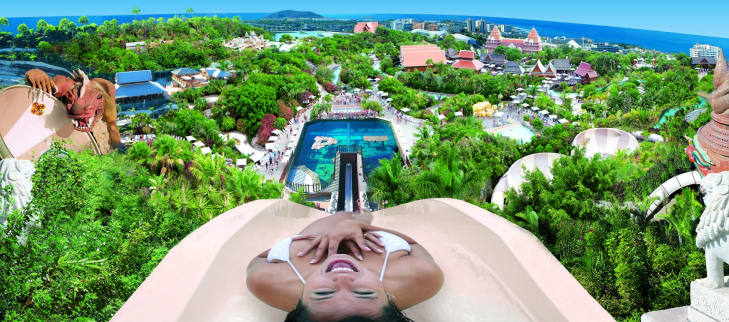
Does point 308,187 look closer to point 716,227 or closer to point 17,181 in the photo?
point 17,181

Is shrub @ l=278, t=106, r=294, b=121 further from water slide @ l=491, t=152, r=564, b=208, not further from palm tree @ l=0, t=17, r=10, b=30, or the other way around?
palm tree @ l=0, t=17, r=10, b=30

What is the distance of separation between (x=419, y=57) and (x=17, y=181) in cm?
4287

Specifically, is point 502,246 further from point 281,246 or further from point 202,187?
point 202,187

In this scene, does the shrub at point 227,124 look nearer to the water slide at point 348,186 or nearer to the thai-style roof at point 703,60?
the water slide at point 348,186

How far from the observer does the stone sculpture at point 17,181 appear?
5.45m

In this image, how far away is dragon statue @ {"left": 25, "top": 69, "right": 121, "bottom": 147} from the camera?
36.4 feet

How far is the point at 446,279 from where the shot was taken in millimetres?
3811

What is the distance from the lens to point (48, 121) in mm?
11328

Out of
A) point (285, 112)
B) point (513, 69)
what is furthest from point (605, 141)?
point (513, 69)

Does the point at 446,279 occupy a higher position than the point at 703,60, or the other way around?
the point at 703,60

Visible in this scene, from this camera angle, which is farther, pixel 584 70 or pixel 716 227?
pixel 584 70

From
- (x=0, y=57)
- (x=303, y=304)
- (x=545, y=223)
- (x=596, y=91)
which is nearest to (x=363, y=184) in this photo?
(x=545, y=223)

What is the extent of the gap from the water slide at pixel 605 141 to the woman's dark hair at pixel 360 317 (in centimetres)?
1803

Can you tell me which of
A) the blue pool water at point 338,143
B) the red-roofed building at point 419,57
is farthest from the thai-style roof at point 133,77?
the red-roofed building at point 419,57
